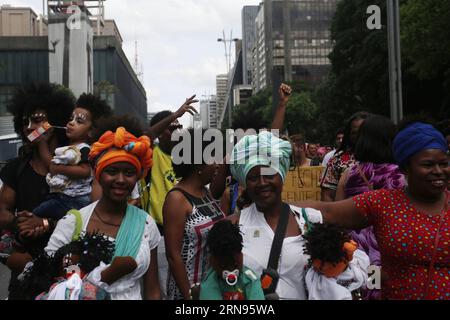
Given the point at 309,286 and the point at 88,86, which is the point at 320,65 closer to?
the point at 88,86

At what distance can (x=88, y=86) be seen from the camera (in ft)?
245

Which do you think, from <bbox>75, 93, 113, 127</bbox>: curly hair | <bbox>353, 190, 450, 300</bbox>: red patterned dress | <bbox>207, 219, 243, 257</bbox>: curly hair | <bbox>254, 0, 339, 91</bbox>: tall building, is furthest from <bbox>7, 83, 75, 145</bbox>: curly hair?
<bbox>254, 0, 339, 91</bbox>: tall building

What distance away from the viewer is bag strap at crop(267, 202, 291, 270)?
2775 millimetres

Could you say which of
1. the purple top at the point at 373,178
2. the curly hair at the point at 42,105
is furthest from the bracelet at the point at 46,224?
the purple top at the point at 373,178

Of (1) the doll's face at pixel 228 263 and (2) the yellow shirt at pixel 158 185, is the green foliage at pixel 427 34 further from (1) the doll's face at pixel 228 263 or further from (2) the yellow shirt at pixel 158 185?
(1) the doll's face at pixel 228 263

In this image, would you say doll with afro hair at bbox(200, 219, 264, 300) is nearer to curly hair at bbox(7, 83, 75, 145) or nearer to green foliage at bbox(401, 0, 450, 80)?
curly hair at bbox(7, 83, 75, 145)

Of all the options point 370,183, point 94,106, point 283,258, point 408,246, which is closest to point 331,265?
point 283,258

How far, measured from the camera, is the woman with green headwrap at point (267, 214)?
9.20ft

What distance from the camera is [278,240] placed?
9.28ft

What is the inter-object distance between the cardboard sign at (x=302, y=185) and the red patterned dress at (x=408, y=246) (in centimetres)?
283

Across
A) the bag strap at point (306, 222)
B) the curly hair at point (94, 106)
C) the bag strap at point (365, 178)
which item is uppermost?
the curly hair at point (94, 106)

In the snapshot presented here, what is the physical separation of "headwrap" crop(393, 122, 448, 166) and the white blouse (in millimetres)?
1353

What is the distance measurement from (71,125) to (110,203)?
1.42 meters

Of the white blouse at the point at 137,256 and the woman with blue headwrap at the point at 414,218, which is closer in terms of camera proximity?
the white blouse at the point at 137,256
